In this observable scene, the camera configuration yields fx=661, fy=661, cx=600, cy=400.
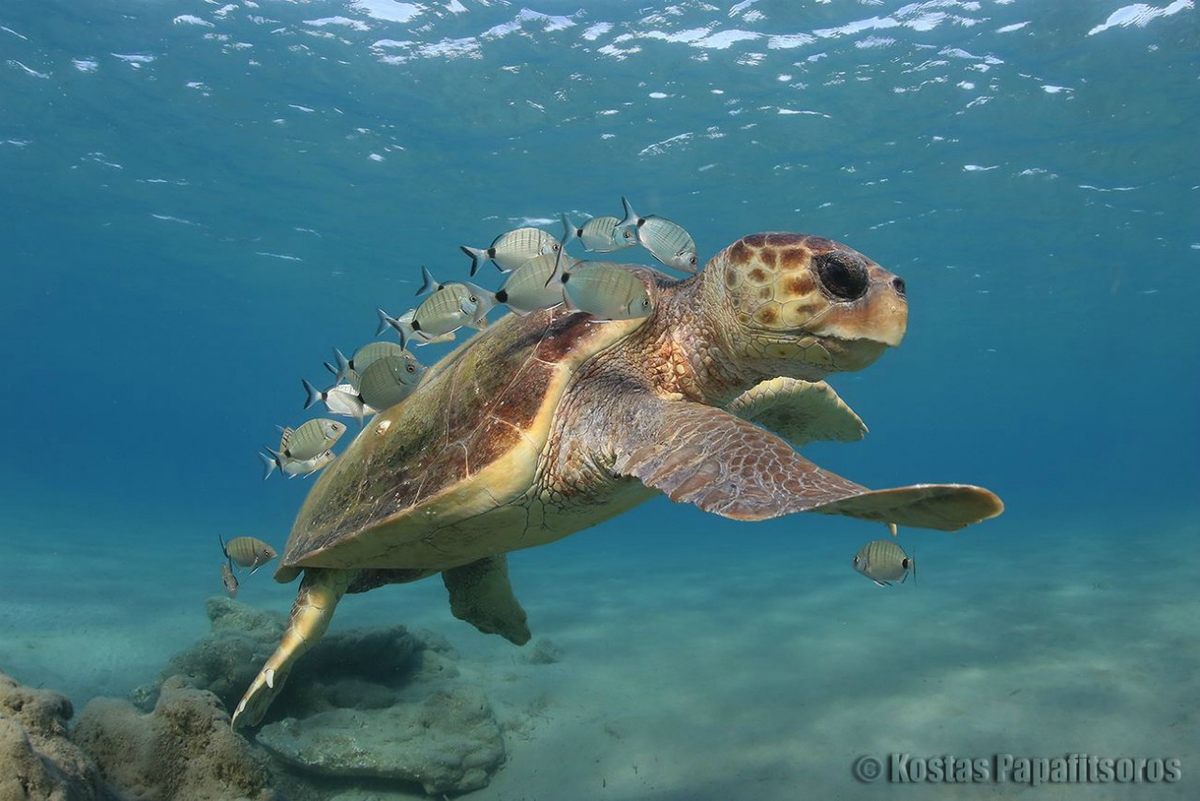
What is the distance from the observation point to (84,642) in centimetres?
707

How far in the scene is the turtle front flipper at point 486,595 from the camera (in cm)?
521

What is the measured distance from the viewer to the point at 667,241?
14.5ft

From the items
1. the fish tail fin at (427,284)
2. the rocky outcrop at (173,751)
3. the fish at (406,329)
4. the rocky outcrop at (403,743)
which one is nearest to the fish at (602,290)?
the fish at (406,329)

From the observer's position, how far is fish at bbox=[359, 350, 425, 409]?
3.72m

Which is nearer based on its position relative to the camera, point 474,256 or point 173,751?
point 173,751

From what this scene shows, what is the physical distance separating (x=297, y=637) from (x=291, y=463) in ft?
3.91

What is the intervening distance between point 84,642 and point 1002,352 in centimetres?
5190

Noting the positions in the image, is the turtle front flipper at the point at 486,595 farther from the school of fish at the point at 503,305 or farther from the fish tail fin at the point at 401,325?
the fish tail fin at the point at 401,325

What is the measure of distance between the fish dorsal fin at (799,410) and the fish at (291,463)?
3080 millimetres

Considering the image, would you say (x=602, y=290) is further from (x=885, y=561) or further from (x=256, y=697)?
(x=256, y=697)

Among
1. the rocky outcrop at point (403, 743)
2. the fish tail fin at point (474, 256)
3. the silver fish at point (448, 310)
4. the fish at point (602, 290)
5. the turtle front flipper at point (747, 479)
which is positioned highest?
the fish tail fin at point (474, 256)

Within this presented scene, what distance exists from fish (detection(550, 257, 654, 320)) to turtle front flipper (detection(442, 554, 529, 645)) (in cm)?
267

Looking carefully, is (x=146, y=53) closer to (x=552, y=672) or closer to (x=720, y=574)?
(x=552, y=672)

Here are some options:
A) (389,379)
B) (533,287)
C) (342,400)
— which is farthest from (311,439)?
(533,287)
